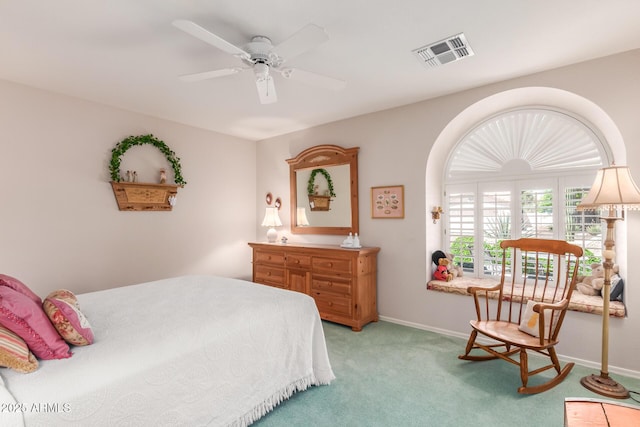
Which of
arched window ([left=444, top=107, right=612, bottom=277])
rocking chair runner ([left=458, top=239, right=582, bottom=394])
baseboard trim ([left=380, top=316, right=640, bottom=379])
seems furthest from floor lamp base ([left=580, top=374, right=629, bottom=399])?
arched window ([left=444, top=107, right=612, bottom=277])

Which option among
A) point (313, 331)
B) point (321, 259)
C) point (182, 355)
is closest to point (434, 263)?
point (321, 259)

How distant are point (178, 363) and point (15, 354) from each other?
25.2 inches

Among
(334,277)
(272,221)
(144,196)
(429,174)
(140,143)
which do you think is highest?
(140,143)

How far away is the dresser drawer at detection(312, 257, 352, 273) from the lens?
356 centimetres

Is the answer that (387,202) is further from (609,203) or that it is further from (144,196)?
(144,196)

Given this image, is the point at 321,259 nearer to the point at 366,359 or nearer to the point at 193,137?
the point at 366,359

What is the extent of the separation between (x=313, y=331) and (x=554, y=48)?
287cm

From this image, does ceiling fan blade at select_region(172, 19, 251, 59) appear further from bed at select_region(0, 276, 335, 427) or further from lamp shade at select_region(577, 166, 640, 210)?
lamp shade at select_region(577, 166, 640, 210)

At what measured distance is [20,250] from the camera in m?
2.93

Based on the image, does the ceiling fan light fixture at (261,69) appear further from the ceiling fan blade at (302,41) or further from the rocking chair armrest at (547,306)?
the rocking chair armrest at (547,306)

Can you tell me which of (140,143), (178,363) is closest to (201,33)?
(178,363)

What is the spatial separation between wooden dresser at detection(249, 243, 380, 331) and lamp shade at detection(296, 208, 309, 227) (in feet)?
1.97

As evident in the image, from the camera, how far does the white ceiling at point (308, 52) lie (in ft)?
6.29

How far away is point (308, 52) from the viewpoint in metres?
2.43
